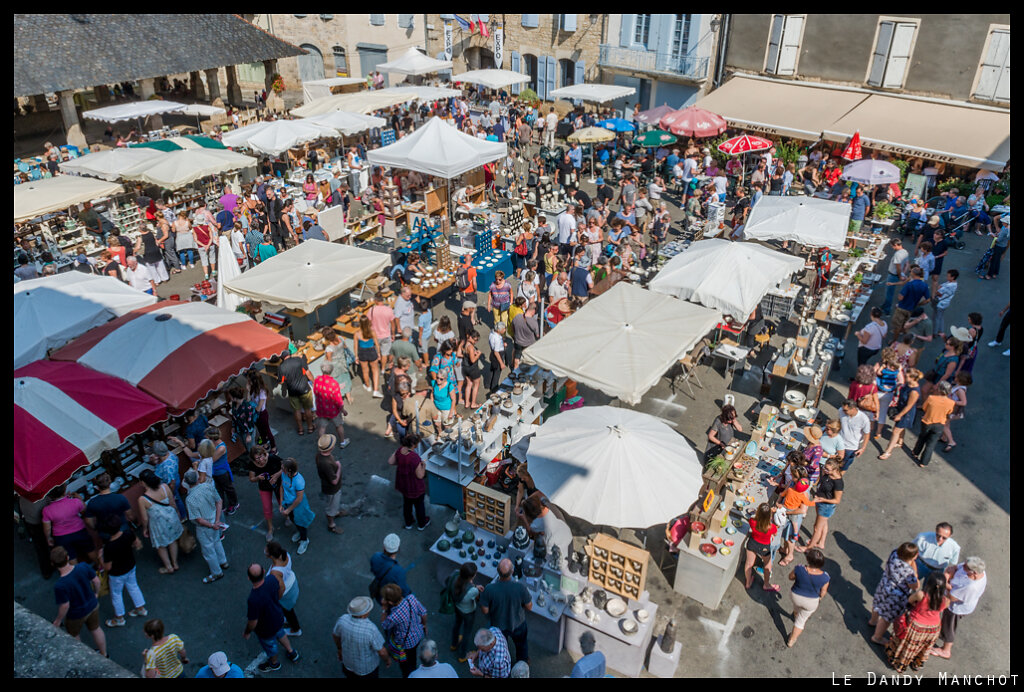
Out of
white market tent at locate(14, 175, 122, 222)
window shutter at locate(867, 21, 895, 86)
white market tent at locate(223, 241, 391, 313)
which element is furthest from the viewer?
window shutter at locate(867, 21, 895, 86)

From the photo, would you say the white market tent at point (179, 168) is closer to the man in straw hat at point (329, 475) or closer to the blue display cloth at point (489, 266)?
the blue display cloth at point (489, 266)

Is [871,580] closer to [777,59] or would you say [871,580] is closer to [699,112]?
[699,112]

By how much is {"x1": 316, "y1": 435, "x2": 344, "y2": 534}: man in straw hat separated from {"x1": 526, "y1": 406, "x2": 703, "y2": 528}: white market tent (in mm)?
2419

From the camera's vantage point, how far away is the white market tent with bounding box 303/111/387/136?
69.2ft

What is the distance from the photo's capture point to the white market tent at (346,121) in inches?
830

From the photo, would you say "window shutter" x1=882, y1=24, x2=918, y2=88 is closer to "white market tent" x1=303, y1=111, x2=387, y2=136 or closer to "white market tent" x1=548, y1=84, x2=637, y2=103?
"white market tent" x1=548, y1=84, x2=637, y2=103

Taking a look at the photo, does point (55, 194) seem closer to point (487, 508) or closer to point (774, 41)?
point (487, 508)

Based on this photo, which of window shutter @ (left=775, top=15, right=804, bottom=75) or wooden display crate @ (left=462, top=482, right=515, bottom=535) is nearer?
wooden display crate @ (left=462, top=482, right=515, bottom=535)

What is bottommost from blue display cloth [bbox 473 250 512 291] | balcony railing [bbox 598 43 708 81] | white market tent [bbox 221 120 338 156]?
blue display cloth [bbox 473 250 512 291]

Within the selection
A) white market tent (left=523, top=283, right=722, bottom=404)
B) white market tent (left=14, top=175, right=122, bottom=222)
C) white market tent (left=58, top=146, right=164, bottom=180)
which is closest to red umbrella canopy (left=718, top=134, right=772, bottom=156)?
white market tent (left=523, top=283, right=722, bottom=404)

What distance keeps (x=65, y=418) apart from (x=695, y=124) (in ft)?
59.5

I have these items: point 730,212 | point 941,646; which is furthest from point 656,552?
point 730,212

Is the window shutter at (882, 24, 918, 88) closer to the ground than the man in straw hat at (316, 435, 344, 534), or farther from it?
farther from it

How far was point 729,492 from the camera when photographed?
8.05 m
